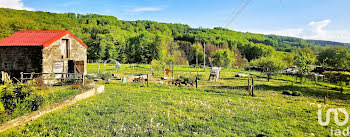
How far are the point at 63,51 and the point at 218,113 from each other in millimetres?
19255

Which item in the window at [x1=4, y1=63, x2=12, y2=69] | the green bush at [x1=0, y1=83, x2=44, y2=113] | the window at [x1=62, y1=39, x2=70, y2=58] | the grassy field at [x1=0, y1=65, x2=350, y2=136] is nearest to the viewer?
the grassy field at [x1=0, y1=65, x2=350, y2=136]

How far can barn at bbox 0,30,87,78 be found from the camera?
19.0 metres

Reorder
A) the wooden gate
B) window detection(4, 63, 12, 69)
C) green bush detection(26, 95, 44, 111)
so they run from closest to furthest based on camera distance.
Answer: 1. green bush detection(26, 95, 44, 111)
2. window detection(4, 63, 12, 69)
3. the wooden gate

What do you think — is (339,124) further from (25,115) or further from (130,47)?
(130,47)

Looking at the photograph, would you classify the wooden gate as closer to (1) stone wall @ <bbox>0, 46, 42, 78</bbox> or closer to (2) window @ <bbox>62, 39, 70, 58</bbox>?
(2) window @ <bbox>62, 39, 70, 58</bbox>

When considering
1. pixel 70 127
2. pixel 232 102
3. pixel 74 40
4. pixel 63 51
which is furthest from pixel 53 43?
pixel 232 102

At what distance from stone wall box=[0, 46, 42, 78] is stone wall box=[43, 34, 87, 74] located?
522 millimetres

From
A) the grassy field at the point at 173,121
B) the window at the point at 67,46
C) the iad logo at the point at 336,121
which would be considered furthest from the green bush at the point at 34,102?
the window at the point at 67,46

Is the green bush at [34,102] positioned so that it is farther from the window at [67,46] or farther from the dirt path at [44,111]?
the window at [67,46]

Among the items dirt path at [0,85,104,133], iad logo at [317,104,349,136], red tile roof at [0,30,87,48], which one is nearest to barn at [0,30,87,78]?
red tile roof at [0,30,87,48]

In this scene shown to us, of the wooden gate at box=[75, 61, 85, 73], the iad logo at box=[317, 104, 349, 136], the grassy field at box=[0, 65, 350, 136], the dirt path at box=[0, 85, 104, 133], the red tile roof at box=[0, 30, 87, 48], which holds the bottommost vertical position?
the iad logo at box=[317, 104, 349, 136]

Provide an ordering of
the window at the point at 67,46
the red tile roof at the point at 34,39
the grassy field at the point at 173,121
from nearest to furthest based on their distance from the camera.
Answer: the grassy field at the point at 173,121, the red tile roof at the point at 34,39, the window at the point at 67,46

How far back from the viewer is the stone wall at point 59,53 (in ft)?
63.2

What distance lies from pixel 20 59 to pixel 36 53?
2.06 meters
